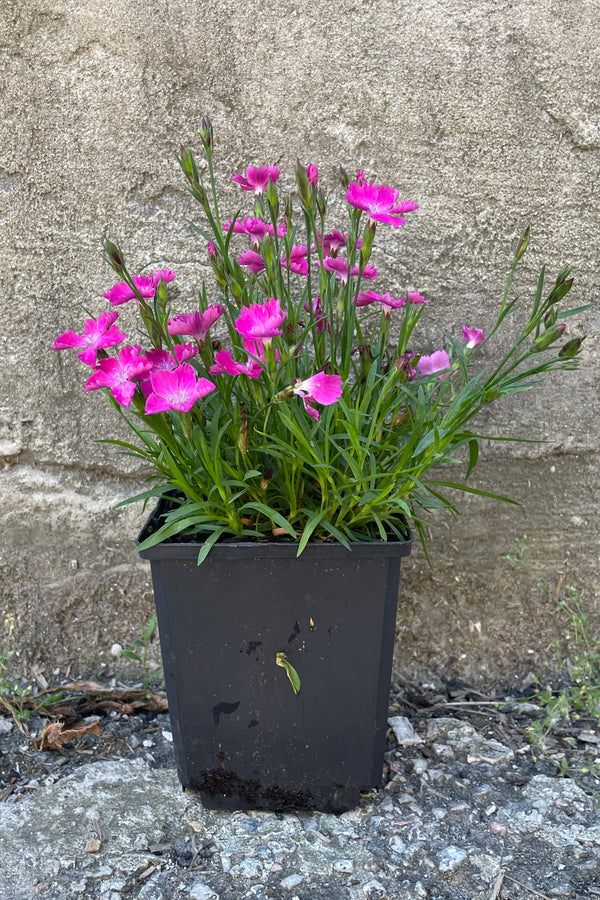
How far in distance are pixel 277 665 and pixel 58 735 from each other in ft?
1.73

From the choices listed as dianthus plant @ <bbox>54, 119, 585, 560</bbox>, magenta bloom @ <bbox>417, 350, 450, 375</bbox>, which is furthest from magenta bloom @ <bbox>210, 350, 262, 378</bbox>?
magenta bloom @ <bbox>417, 350, 450, 375</bbox>

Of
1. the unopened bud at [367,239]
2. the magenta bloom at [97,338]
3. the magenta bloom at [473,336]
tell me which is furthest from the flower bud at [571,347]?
the magenta bloom at [97,338]

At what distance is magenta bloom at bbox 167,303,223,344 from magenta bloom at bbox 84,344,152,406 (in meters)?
0.07

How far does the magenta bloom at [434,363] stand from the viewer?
1199mm

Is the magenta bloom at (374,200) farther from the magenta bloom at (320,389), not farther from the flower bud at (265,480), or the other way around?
the flower bud at (265,480)

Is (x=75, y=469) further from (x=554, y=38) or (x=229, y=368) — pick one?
(x=554, y=38)

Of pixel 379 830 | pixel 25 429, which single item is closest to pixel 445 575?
pixel 379 830

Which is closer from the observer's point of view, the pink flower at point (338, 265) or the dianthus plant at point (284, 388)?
the dianthus plant at point (284, 388)

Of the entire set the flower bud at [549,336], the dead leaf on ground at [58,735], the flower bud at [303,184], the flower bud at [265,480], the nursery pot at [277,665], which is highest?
the flower bud at [303,184]

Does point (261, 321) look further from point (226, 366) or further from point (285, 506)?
point (285, 506)

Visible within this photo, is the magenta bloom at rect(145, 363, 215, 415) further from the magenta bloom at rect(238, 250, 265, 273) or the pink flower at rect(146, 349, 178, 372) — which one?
the magenta bloom at rect(238, 250, 265, 273)

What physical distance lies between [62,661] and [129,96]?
47.3 inches

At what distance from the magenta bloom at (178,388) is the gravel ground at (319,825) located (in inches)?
28.5

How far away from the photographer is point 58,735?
4.54ft
